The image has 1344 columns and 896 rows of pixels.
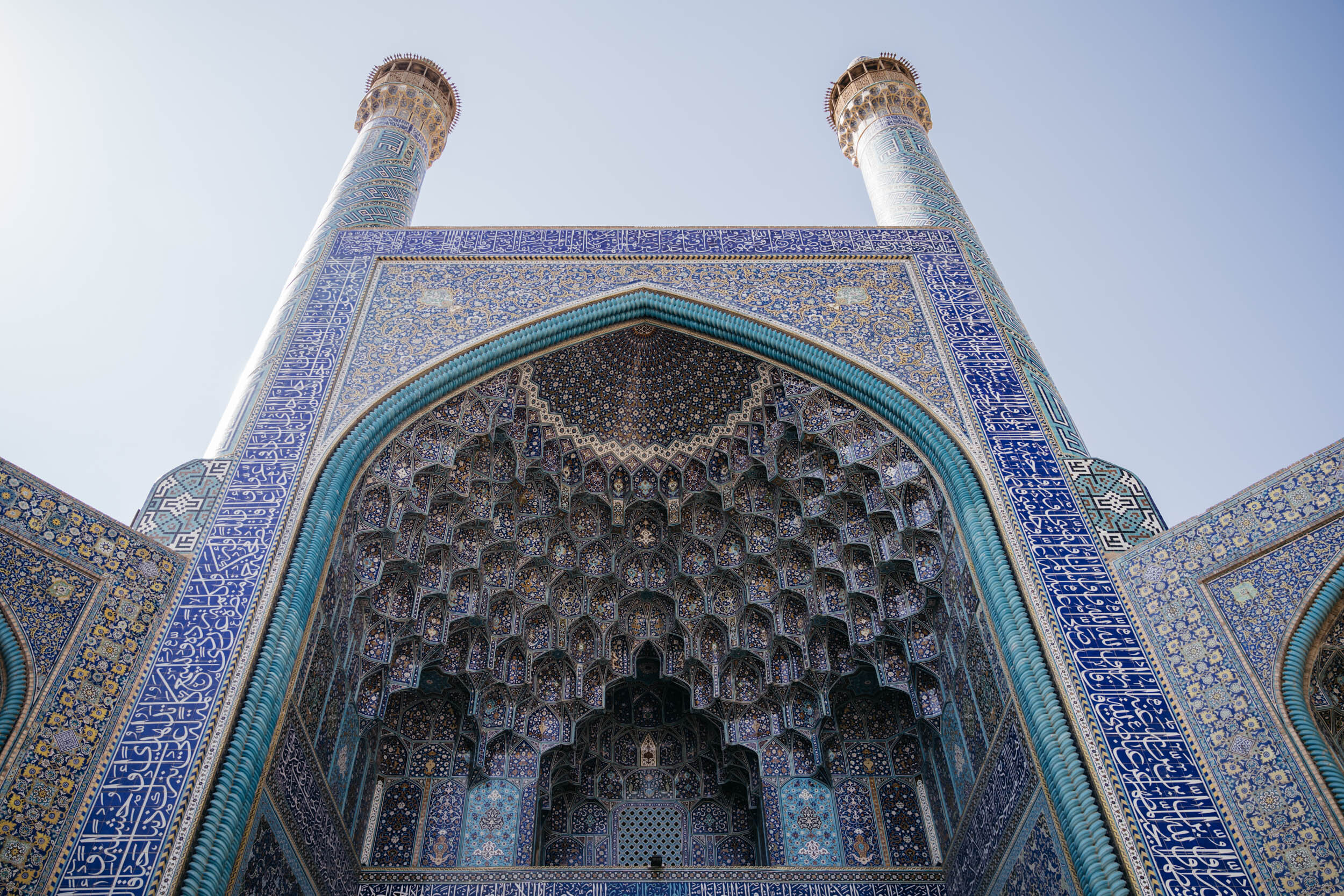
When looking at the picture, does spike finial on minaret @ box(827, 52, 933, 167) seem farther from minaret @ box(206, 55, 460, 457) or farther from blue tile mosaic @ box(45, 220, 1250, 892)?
minaret @ box(206, 55, 460, 457)

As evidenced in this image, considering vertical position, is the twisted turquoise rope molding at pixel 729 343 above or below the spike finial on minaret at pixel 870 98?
below

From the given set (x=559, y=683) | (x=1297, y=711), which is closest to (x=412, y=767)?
(x=559, y=683)

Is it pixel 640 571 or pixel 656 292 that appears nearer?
pixel 656 292

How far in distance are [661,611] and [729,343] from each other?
71.9 inches

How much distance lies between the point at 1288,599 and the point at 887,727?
2.90 meters

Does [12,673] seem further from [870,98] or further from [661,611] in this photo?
[870,98]

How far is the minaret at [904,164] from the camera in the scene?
6.42 metres

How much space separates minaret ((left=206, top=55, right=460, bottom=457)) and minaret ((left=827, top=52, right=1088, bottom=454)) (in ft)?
11.8

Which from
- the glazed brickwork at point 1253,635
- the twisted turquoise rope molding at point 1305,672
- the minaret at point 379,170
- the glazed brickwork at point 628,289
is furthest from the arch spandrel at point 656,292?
the twisted turquoise rope molding at point 1305,672

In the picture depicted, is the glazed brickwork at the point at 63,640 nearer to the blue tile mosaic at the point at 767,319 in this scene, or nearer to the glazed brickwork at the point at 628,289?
the blue tile mosaic at the point at 767,319

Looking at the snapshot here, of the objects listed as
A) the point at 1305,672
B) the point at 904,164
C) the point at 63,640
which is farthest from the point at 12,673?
the point at 904,164

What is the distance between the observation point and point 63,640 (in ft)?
13.7

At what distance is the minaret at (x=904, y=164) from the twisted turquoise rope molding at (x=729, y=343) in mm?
1004

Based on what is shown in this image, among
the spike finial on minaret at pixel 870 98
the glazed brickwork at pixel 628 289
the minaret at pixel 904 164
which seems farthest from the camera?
the spike finial on minaret at pixel 870 98
